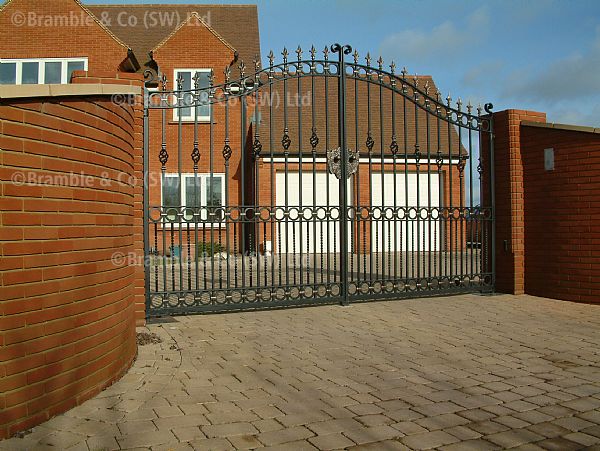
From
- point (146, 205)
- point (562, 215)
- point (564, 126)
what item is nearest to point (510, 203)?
point (562, 215)

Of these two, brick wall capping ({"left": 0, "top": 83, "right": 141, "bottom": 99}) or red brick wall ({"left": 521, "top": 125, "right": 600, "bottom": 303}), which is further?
red brick wall ({"left": 521, "top": 125, "right": 600, "bottom": 303})

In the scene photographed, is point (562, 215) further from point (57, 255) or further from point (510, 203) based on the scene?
point (57, 255)

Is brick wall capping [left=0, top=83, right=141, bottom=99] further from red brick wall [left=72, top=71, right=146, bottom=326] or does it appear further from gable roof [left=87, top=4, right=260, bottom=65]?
gable roof [left=87, top=4, right=260, bottom=65]

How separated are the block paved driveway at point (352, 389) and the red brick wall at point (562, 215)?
1347 millimetres

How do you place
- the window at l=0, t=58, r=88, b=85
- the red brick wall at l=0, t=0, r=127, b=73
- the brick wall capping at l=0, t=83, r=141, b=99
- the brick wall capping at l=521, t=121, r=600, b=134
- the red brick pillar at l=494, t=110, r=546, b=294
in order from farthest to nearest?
the red brick wall at l=0, t=0, r=127, b=73, the window at l=0, t=58, r=88, b=85, the red brick pillar at l=494, t=110, r=546, b=294, the brick wall capping at l=521, t=121, r=600, b=134, the brick wall capping at l=0, t=83, r=141, b=99

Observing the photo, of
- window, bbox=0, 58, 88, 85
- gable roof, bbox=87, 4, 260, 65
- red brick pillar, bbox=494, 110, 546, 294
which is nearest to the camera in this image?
red brick pillar, bbox=494, 110, 546, 294

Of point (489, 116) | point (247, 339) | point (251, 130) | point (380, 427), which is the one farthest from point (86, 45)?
point (380, 427)

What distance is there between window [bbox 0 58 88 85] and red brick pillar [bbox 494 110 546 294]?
1471 cm

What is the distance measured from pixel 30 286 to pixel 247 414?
1.69 meters

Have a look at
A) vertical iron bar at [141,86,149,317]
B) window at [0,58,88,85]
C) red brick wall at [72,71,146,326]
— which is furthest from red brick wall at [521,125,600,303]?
window at [0,58,88,85]

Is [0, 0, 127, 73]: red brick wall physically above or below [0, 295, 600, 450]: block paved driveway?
above

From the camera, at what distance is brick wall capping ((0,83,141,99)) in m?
3.42

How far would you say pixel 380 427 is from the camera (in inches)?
144

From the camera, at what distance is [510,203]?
9.36 m
